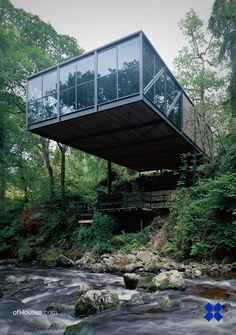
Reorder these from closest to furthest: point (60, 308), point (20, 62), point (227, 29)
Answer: point (60, 308) < point (227, 29) < point (20, 62)

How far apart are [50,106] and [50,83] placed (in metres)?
1.34

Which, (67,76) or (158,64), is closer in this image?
(158,64)

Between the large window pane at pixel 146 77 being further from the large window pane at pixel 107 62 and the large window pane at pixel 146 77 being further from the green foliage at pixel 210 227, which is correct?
the green foliage at pixel 210 227

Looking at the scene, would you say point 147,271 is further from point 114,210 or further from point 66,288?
point 114,210

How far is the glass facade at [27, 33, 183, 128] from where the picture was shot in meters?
13.6

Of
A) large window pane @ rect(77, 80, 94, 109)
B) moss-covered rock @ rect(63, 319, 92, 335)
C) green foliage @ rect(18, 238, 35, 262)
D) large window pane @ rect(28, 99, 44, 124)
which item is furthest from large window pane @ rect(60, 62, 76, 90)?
moss-covered rock @ rect(63, 319, 92, 335)

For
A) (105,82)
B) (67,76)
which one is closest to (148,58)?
(105,82)

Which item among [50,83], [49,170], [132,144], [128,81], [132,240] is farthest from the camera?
[49,170]

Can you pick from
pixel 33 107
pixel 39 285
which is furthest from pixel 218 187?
pixel 33 107

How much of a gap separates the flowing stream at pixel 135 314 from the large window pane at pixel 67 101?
9167 mm

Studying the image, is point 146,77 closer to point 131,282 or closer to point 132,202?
point 132,202

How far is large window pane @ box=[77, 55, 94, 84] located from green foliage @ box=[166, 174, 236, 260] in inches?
311

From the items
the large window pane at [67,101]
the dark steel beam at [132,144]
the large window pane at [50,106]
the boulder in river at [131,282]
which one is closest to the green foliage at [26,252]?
the dark steel beam at [132,144]

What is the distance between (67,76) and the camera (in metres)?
15.8
